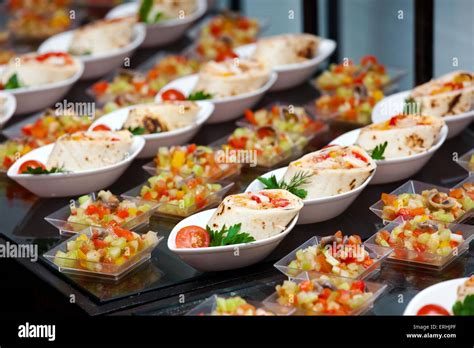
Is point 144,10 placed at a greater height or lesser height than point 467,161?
greater

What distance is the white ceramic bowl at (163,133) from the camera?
5.92m

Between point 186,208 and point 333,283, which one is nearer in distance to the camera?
point 333,283

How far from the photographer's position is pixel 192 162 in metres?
5.54

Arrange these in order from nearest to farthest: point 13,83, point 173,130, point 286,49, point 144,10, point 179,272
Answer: point 179,272
point 173,130
point 13,83
point 286,49
point 144,10

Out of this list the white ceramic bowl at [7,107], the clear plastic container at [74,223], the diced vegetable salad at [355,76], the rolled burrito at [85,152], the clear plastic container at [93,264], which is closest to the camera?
the clear plastic container at [93,264]

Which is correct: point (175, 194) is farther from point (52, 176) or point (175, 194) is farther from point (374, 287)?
point (374, 287)

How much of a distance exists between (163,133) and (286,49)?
1618 millimetres

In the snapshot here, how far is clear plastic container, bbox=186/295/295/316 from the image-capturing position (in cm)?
392

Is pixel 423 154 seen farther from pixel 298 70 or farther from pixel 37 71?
pixel 37 71

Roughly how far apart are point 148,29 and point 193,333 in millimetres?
4727

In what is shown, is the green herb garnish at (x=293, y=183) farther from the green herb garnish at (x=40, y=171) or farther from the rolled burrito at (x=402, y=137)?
the green herb garnish at (x=40, y=171)

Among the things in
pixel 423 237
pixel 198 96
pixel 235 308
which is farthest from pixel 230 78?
pixel 235 308

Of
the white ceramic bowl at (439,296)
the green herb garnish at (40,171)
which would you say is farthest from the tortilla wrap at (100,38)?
the white ceramic bowl at (439,296)

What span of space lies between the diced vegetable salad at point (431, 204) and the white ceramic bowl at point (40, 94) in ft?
9.73
